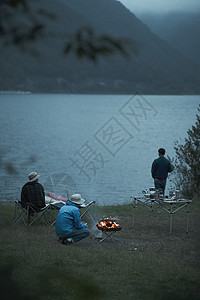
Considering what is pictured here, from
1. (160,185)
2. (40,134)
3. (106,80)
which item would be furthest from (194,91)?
(160,185)

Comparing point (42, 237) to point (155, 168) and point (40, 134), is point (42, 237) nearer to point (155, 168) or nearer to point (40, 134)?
point (155, 168)

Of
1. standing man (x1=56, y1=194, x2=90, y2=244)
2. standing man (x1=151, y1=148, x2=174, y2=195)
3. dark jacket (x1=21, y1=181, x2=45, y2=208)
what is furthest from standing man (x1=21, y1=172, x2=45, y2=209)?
standing man (x1=151, y1=148, x2=174, y2=195)

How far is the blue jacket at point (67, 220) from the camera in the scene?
20.0 feet

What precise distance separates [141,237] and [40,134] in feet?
118

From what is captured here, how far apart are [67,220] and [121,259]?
124cm

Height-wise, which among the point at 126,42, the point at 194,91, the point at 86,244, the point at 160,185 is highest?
the point at 194,91

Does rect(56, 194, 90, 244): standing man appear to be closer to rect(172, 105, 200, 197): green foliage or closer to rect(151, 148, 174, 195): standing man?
rect(151, 148, 174, 195): standing man

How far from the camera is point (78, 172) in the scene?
21375 mm

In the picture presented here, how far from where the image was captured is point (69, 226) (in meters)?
6.13

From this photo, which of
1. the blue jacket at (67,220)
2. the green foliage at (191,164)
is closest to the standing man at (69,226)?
the blue jacket at (67,220)

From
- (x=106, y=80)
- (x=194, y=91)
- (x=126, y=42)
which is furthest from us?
(x=194, y=91)

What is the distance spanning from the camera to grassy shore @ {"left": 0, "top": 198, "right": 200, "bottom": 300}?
13.6ft

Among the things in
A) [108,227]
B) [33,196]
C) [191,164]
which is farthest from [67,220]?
[191,164]

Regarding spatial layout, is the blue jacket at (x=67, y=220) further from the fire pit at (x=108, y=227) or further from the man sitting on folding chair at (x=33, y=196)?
the man sitting on folding chair at (x=33, y=196)
